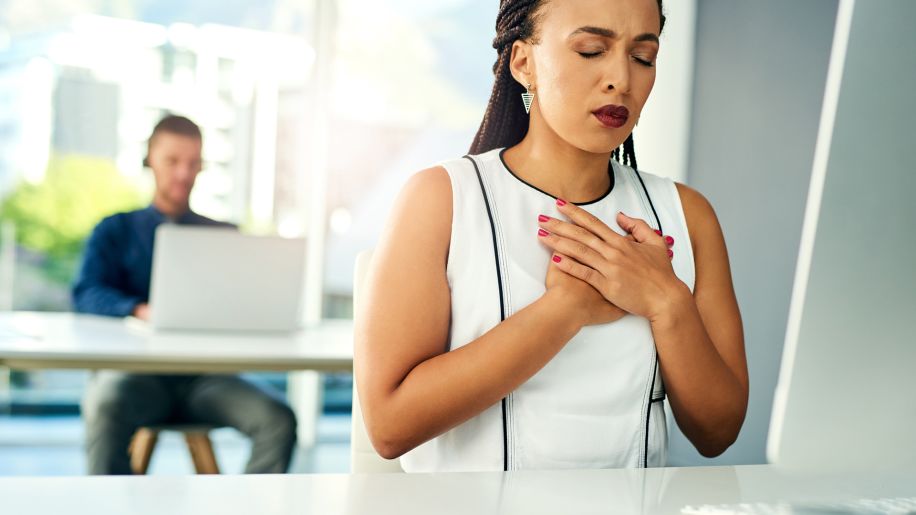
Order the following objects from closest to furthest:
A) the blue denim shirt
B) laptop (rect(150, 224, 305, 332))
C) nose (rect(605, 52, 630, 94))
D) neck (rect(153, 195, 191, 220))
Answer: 1. nose (rect(605, 52, 630, 94))
2. laptop (rect(150, 224, 305, 332))
3. the blue denim shirt
4. neck (rect(153, 195, 191, 220))

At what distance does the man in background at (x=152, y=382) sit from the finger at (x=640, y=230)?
175 cm

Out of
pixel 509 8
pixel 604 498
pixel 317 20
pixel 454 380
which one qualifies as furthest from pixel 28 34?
pixel 604 498

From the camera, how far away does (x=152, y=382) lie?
2.67m

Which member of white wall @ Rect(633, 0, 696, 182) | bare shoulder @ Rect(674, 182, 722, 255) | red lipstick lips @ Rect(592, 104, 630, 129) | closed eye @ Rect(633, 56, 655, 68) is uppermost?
white wall @ Rect(633, 0, 696, 182)

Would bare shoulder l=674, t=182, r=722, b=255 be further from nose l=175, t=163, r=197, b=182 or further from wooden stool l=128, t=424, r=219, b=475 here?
nose l=175, t=163, r=197, b=182

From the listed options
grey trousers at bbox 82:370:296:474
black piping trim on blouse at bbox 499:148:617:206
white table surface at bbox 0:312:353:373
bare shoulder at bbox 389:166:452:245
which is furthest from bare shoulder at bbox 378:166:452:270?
grey trousers at bbox 82:370:296:474

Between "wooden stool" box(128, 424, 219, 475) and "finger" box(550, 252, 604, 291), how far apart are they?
5.99ft

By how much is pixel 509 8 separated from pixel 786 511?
895mm

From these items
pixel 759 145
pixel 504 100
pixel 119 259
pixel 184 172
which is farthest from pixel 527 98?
pixel 759 145

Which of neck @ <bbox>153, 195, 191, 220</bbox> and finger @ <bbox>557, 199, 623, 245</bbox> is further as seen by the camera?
neck @ <bbox>153, 195, 191, 220</bbox>

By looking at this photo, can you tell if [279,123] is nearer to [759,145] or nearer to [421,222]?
[759,145]

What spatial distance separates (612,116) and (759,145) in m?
2.55

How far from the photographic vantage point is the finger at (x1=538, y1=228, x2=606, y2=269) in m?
1.15

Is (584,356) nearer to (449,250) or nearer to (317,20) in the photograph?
(449,250)
